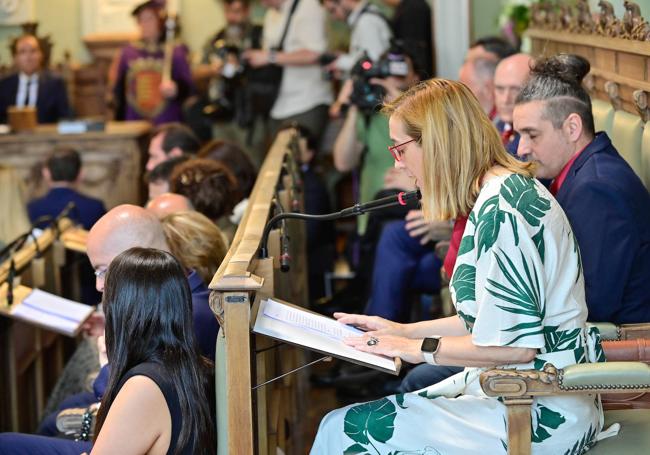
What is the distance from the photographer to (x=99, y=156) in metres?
8.00

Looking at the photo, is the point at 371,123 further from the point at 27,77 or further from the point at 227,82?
the point at 27,77

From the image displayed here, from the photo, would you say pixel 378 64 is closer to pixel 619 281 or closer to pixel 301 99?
pixel 301 99

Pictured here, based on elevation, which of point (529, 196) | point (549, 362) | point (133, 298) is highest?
point (529, 196)

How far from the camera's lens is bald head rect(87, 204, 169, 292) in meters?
3.07

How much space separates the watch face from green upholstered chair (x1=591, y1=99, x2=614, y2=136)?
148cm

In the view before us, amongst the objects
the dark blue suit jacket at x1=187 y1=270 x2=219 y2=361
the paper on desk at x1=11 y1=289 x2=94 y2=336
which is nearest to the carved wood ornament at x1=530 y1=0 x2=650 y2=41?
the dark blue suit jacket at x1=187 y1=270 x2=219 y2=361

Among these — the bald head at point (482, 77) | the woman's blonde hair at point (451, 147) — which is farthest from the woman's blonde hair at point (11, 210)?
the woman's blonde hair at point (451, 147)

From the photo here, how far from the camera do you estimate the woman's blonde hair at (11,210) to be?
5271 mm

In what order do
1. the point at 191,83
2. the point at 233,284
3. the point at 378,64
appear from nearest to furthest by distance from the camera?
the point at 233,284
the point at 378,64
the point at 191,83

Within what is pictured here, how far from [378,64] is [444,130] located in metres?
3.16

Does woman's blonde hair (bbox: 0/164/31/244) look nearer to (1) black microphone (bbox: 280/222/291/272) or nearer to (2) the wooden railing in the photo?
(2) the wooden railing

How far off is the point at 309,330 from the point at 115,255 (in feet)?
2.18

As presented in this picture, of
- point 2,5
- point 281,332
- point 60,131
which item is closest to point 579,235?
point 281,332

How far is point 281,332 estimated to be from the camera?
2.62 metres
